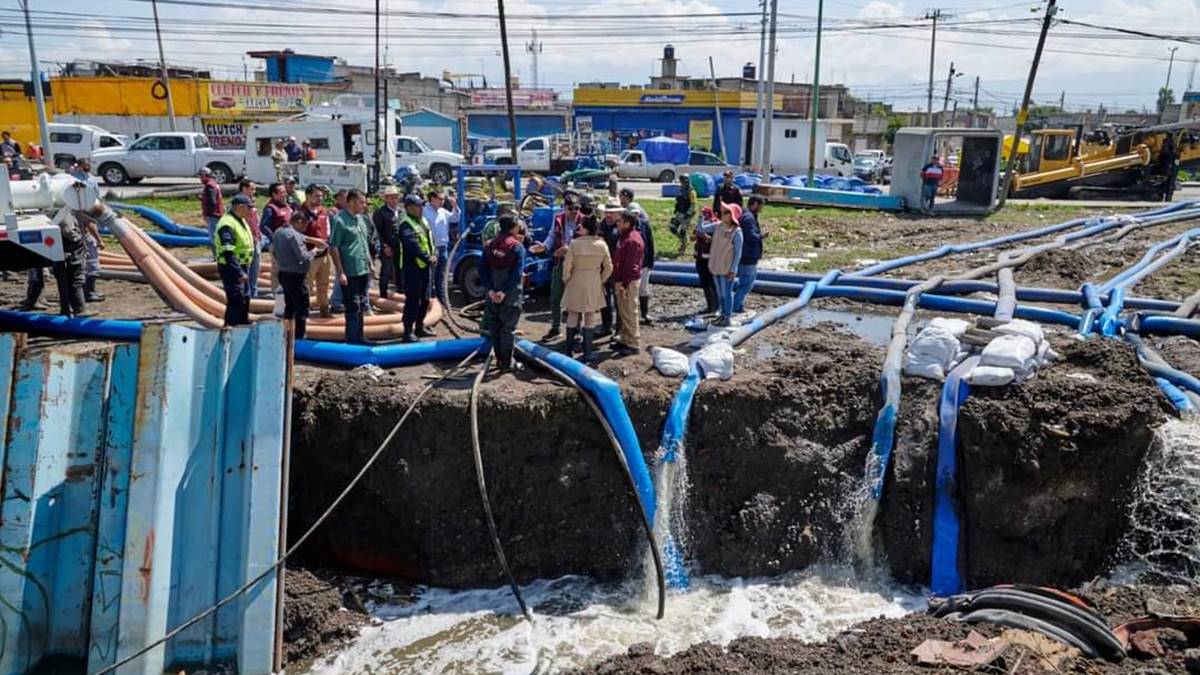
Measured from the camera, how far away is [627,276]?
8.96 meters

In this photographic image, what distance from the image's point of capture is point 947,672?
17.1 ft

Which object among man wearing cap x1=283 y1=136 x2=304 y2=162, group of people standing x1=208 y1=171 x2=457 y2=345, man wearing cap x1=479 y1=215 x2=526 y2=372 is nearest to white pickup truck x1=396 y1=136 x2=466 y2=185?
man wearing cap x1=283 y1=136 x2=304 y2=162

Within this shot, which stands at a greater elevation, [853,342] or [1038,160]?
[1038,160]

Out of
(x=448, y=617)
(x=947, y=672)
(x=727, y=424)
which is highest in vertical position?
(x=727, y=424)

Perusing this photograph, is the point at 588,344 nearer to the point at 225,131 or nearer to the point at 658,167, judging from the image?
the point at 658,167

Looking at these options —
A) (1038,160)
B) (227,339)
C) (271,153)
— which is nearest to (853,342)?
(227,339)

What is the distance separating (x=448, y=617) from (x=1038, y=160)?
2625 centimetres

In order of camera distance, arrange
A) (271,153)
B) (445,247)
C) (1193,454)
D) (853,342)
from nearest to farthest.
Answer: (1193,454) < (853,342) < (445,247) < (271,153)

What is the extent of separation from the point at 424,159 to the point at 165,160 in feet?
24.3

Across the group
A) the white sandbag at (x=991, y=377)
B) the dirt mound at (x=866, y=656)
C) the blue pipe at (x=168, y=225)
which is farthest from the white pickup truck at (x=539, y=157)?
the dirt mound at (x=866, y=656)

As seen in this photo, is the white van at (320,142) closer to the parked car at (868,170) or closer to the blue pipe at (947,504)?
the blue pipe at (947,504)

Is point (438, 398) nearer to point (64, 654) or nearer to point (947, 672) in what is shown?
point (64, 654)

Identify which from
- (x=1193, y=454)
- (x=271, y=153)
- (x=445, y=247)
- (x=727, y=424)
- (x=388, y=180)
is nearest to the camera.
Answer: (x=1193, y=454)

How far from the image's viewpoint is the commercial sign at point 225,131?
3359cm
